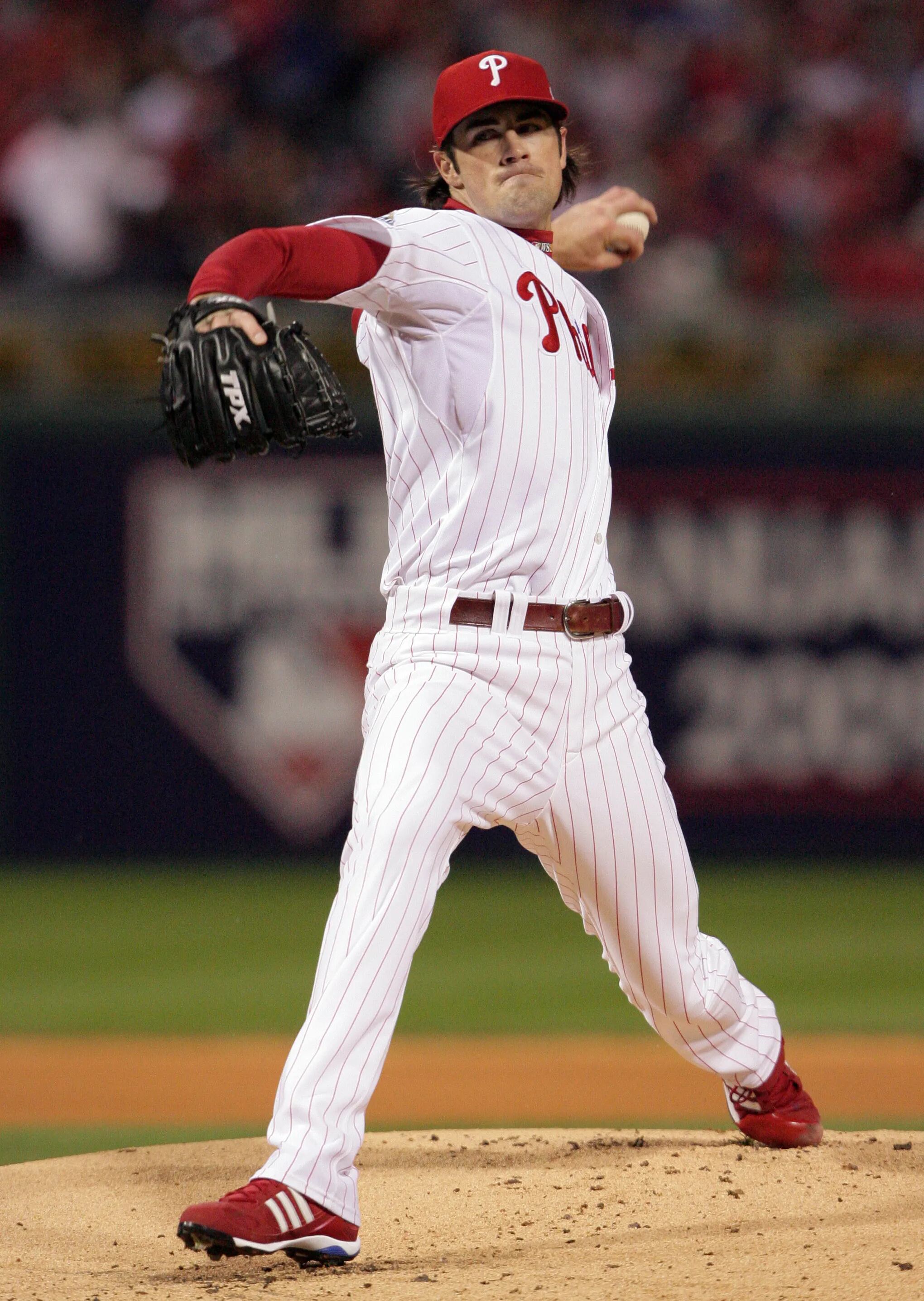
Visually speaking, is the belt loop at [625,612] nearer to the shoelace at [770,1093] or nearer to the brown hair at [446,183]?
the brown hair at [446,183]

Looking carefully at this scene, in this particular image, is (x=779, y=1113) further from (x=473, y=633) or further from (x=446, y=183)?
(x=446, y=183)

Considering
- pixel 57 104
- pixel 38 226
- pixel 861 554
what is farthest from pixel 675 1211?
pixel 57 104

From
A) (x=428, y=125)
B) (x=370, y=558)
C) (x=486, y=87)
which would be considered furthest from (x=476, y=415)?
(x=428, y=125)

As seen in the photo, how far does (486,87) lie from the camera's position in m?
3.18

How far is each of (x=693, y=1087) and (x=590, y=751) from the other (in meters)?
2.13

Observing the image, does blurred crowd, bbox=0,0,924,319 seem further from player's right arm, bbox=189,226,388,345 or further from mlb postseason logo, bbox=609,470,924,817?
player's right arm, bbox=189,226,388,345

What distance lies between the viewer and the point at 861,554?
8094 millimetres

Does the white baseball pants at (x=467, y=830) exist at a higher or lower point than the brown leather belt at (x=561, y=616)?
lower

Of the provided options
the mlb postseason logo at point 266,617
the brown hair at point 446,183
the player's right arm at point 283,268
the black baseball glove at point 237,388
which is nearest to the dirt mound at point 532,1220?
the black baseball glove at point 237,388

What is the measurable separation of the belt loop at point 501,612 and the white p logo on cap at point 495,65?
908mm

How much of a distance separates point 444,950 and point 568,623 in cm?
414

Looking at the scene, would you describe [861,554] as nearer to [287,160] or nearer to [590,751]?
[287,160]

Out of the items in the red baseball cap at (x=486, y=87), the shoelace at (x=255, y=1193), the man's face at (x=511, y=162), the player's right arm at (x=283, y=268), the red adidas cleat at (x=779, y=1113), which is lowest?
the red adidas cleat at (x=779, y=1113)

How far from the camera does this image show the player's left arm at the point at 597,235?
3762 millimetres
